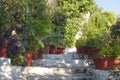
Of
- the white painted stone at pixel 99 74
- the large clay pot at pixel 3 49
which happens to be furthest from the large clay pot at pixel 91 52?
the large clay pot at pixel 3 49

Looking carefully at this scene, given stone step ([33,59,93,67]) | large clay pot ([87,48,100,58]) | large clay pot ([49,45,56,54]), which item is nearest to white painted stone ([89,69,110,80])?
stone step ([33,59,93,67])

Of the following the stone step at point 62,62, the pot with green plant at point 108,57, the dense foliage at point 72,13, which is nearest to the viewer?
the pot with green plant at point 108,57

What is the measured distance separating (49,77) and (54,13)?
14.9 feet

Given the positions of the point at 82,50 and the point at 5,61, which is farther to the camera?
the point at 82,50

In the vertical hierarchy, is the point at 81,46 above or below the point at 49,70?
above

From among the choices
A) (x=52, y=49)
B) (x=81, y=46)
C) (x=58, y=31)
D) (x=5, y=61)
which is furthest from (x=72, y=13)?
(x=5, y=61)

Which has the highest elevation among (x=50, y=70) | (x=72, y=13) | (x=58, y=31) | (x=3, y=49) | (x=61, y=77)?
(x=72, y=13)

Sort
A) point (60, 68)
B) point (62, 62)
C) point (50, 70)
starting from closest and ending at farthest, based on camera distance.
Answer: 1. point (50, 70)
2. point (60, 68)
3. point (62, 62)

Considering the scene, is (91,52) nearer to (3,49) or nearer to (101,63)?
(101,63)

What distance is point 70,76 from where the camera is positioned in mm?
8578

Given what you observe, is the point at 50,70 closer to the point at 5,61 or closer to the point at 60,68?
the point at 60,68

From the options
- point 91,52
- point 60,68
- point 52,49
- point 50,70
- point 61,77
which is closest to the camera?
point 61,77

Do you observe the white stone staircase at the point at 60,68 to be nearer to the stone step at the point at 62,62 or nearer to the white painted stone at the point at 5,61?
the stone step at the point at 62,62

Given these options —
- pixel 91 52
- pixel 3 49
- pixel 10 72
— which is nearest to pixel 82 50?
pixel 91 52
